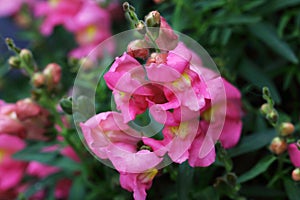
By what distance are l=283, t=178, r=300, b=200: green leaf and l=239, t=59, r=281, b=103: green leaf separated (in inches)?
8.1

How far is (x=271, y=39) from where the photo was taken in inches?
40.9

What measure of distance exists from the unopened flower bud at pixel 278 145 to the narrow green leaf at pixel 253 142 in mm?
57

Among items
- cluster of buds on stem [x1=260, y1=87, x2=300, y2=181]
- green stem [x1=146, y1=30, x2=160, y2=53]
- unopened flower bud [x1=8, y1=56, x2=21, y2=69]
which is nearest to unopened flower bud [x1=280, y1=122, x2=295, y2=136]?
cluster of buds on stem [x1=260, y1=87, x2=300, y2=181]

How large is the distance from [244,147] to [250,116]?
5.4 inches

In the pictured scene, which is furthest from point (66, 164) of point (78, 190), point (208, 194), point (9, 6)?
point (9, 6)

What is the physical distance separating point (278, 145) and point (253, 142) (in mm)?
77

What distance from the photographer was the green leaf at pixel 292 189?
0.84 metres

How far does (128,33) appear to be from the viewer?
0.87m

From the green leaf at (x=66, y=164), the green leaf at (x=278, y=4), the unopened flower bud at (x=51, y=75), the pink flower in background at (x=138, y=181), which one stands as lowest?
the green leaf at (x=66, y=164)

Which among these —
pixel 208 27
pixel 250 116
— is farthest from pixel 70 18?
pixel 250 116

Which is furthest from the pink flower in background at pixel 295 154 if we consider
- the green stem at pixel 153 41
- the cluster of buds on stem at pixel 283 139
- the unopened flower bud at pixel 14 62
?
the unopened flower bud at pixel 14 62

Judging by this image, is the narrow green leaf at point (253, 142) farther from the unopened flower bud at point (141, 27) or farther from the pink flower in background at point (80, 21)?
the pink flower in background at point (80, 21)

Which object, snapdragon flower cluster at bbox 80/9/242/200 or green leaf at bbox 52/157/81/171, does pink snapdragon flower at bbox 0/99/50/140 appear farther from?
snapdragon flower cluster at bbox 80/9/242/200

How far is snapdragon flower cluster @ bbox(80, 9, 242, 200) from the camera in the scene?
2.24 ft
